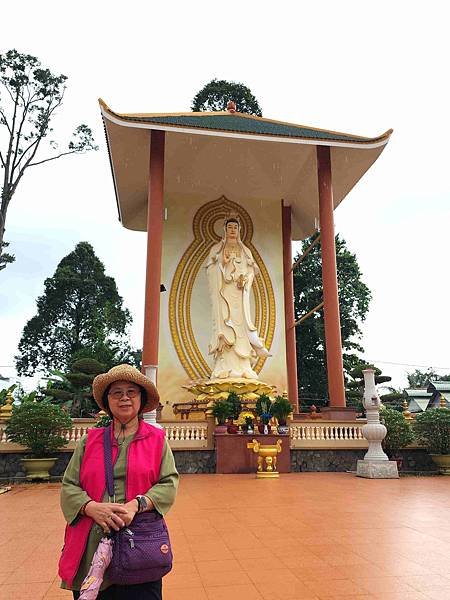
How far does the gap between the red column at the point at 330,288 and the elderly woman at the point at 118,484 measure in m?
→ 9.64

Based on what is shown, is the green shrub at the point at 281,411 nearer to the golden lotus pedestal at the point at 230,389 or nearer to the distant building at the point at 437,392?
the golden lotus pedestal at the point at 230,389

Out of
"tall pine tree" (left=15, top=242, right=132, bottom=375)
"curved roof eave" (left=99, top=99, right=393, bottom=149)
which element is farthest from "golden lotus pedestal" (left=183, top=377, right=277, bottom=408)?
"tall pine tree" (left=15, top=242, right=132, bottom=375)

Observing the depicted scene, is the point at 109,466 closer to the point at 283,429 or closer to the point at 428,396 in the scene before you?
the point at 283,429

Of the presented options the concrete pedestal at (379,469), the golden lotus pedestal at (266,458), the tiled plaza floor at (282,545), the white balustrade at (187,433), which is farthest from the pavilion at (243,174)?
the tiled plaza floor at (282,545)

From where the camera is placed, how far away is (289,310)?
1507cm

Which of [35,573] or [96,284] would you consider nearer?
[35,573]

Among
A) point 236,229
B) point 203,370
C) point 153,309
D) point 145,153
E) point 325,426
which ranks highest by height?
point 145,153

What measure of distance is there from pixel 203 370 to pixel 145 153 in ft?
18.8

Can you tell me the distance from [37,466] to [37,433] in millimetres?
551

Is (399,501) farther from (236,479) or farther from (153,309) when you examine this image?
(153,309)

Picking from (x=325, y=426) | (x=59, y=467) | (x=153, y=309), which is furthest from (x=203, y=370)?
(x=59, y=467)

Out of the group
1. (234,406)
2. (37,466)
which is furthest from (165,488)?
(234,406)

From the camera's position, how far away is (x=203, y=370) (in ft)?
44.3

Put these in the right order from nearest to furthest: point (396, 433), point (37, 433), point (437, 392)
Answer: point (37, 433) → point (396, 433) → point (437, 392)
